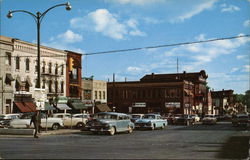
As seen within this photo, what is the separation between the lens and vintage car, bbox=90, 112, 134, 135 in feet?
92.4

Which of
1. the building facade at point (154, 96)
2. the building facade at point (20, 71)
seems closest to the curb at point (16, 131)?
the building facade at point (20, 71)

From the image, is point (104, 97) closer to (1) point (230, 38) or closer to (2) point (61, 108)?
(2) point (61, 108)

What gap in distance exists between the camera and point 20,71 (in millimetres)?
46406

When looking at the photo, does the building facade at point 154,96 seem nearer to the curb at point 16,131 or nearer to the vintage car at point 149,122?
the vintage car at point 149,122

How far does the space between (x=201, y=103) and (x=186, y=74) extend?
9697 millimetres

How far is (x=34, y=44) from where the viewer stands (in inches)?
1948

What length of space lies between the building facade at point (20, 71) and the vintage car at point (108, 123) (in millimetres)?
13699

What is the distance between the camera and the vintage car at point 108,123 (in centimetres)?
2817

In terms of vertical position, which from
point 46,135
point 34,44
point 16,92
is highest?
point 34,44

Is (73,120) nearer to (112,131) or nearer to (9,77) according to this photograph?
(112,131)

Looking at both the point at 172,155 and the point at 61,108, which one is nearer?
the point at 172,155

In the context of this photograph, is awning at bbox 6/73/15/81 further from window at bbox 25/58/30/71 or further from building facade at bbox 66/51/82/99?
building facade at bbox 66/51/82/99

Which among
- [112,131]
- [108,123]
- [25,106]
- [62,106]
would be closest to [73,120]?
[112,131]

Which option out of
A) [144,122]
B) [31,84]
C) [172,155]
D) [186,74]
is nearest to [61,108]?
[31,84]
